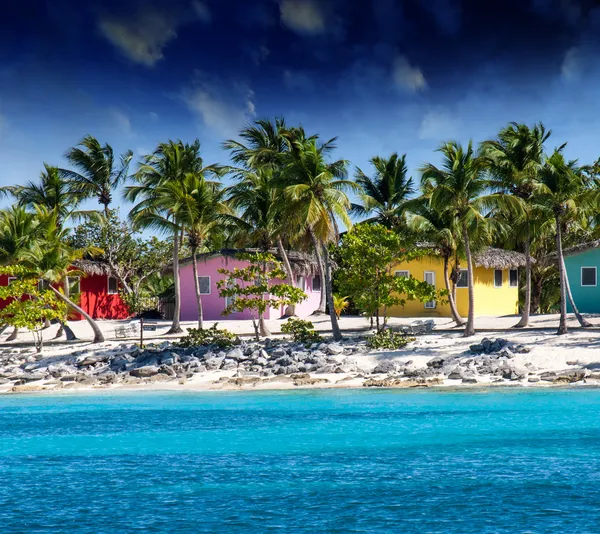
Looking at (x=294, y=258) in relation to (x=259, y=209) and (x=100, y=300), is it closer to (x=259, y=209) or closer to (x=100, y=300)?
(x=259, y=209)

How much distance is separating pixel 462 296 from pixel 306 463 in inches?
1060

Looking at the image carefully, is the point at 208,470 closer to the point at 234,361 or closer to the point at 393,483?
the point at 393,483

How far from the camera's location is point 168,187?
3256cm

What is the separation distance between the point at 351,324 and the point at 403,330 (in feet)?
19.6

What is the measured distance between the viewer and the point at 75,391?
74.4 feet

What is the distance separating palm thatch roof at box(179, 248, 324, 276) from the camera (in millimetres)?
39116

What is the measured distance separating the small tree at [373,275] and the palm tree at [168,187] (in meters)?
8.40

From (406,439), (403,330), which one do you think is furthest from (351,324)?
(406,439)

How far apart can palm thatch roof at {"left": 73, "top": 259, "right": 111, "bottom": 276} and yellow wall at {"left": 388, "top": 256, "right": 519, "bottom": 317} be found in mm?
16278

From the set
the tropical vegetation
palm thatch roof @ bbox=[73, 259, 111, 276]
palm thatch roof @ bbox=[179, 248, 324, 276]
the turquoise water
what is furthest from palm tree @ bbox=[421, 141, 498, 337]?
palm thatch roof @ bbox=[73, 259, 111, 276]

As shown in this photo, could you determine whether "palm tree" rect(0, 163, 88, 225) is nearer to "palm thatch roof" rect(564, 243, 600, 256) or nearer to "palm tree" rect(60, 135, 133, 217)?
"palm tree" rect(60, 135, 133, 217)

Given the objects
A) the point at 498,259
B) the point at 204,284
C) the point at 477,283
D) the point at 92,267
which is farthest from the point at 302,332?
the point at 92,267

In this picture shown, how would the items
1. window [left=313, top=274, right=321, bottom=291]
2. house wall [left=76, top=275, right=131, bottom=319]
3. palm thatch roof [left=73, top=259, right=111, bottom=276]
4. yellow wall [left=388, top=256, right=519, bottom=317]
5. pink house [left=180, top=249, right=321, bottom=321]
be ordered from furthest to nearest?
window [left=313, top=274, right=321, bottom=291], house wall [left=76, top=275, right=131, bottom=319], palm thatch roof [left=73, top=259, right=111, bottom=276], pink house [left=180, top=249, right=321, bottom=321], yellow wall [left=388, top=256, right=519, bottom=317]

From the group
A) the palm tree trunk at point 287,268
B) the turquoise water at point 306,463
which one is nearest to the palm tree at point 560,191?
the turquoise water at point 306,463
